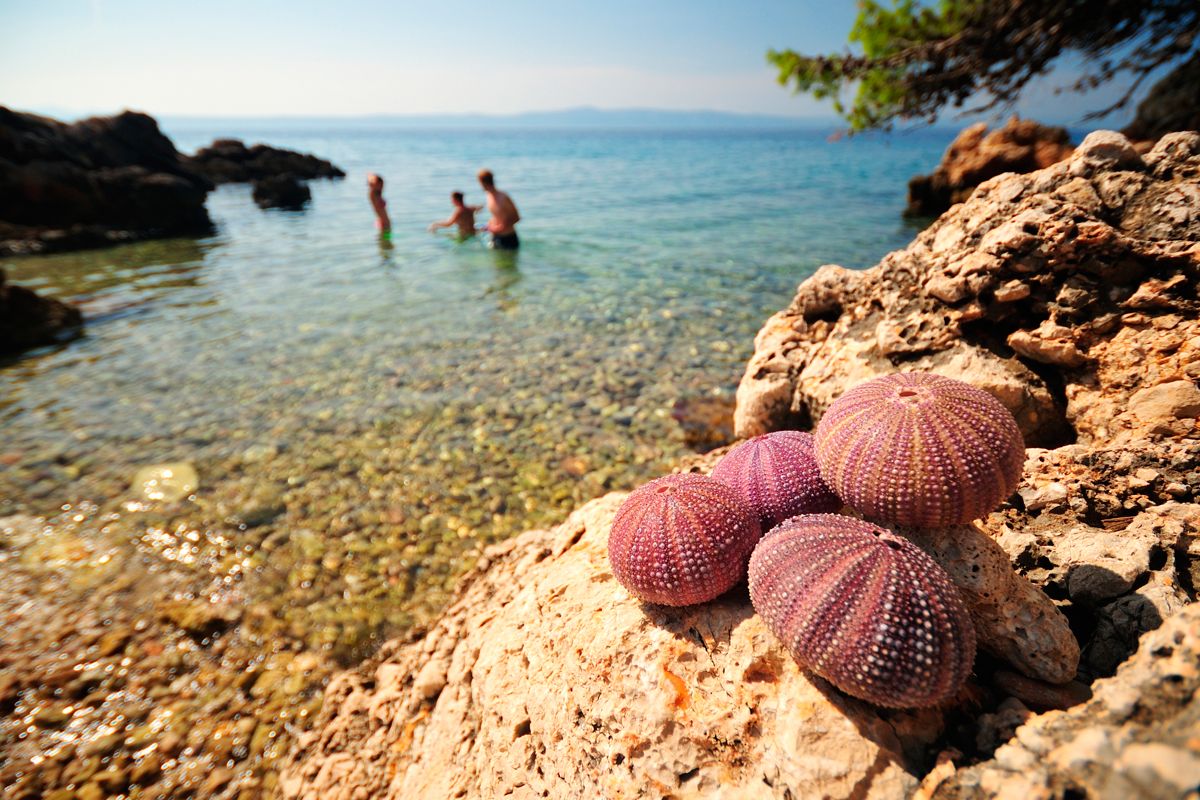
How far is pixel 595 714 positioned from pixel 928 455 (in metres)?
2.05

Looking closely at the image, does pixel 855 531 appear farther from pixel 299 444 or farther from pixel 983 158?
pixel 983 158

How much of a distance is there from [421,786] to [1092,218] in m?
5.78

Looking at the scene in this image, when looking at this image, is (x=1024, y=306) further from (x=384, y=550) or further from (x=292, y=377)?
(x=292, y=377)

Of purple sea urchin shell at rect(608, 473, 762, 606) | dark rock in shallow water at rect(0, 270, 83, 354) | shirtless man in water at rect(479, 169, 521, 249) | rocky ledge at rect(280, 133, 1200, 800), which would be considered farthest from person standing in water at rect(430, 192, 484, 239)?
purple sea urchin shell at rect(608, 473, 762, 606)

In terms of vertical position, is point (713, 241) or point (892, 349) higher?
point (892, 349)

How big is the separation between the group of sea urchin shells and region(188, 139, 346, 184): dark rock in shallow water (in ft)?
181

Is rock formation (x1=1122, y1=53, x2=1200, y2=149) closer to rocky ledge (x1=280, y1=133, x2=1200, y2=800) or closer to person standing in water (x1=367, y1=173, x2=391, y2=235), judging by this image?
rocky ledge (x1=280, y1=133, x2=1200, y2=800)

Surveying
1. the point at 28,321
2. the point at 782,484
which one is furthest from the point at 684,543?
the point at 28,321

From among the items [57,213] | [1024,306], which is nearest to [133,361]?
[1024,306]

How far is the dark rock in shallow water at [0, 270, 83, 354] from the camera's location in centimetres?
1130

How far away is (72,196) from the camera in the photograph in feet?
75.4

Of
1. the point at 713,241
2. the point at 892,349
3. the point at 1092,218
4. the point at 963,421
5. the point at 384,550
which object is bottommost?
the point at 384,550

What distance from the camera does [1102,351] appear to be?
11.7 ft

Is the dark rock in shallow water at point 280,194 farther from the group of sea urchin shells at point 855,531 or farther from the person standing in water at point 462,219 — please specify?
the group of sea urchin shells at point 855,531
